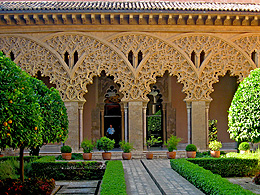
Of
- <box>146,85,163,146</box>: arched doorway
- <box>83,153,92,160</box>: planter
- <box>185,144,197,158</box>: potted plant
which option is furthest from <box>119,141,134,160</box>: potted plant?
<box>146,85,163,146</box>: arched doorway

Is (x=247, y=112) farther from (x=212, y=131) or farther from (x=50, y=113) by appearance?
(x=212, y=131)

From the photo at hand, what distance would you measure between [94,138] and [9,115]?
11640 millimetres

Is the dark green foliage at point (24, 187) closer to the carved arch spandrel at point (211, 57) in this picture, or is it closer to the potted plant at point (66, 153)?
the potted plant at point (66, 153)

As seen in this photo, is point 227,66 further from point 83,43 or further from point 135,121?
point 83,43

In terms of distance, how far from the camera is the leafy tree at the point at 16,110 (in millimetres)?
5840

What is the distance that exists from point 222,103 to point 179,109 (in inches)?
89.6

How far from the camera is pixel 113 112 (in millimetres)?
17953

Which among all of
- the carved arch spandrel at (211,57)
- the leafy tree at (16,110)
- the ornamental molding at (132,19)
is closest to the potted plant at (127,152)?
the carved arch spandrel at (211,57)

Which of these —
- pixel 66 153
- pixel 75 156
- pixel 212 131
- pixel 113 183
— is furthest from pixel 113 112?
pixel 113 183

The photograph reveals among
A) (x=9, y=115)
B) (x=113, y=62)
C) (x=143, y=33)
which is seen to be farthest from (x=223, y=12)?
(x=9, y=115)

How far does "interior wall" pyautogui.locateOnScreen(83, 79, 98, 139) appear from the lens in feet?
56.5

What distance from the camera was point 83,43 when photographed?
14430 mm

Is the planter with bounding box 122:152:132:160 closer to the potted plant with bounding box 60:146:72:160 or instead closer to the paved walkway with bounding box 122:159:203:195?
the potted plant with bounding box 60:146:72:160

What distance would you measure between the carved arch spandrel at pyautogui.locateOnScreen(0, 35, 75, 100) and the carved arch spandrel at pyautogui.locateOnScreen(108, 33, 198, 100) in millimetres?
2569
